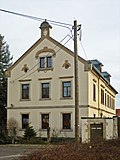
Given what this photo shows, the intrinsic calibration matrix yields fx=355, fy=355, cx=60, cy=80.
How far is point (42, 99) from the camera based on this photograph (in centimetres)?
4128

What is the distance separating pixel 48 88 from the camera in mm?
41250

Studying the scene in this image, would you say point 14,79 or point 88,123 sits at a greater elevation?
point 14,79

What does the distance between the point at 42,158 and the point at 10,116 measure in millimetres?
32511

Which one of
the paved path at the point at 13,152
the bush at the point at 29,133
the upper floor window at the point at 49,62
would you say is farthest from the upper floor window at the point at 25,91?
the paved path at the point at 13,152

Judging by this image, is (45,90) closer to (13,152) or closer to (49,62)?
(49,62)

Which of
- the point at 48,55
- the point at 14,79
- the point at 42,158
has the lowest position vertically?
the point at 42,158

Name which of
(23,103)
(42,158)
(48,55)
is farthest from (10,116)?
(42,158)

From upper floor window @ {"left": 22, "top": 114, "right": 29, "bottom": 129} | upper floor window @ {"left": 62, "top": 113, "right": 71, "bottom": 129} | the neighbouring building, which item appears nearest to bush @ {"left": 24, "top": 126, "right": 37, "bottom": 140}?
the neighbouring building

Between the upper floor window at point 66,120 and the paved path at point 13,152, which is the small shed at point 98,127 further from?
the upper floor window at point 66,120

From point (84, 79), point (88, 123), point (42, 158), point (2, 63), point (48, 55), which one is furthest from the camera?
point (2, 63)

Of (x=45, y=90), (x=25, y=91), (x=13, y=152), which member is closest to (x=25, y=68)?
(x=25, y=91)

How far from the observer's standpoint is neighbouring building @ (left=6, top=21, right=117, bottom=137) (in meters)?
39.4

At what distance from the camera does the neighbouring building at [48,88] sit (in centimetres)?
3938

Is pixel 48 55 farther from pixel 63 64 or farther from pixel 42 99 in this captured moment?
pixel 42 99
